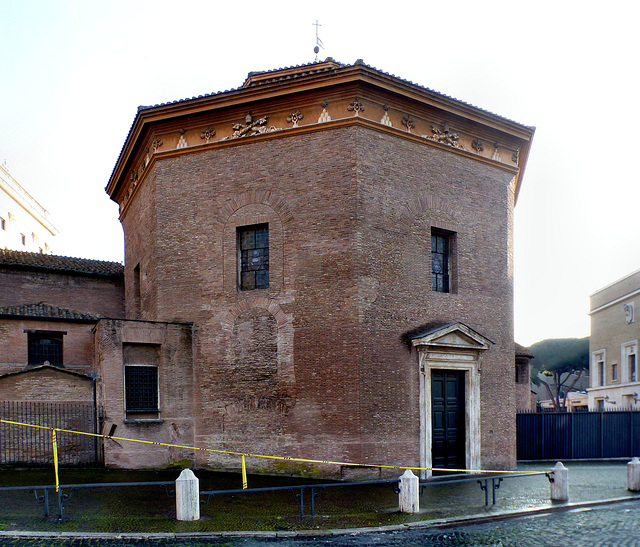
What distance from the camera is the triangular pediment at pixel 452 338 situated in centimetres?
1451

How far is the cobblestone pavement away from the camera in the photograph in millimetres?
7945

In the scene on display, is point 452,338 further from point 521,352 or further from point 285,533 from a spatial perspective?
point 521,352

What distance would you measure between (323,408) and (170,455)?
4134mm

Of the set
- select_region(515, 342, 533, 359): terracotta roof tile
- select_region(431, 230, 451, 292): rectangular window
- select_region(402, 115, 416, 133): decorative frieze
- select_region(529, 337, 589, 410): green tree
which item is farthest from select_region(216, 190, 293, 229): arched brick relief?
select_region(529, 337, 589, 410): green tree

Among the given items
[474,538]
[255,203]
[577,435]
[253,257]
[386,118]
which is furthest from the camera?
[577,435]

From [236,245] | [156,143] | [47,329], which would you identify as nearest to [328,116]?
[236,245]

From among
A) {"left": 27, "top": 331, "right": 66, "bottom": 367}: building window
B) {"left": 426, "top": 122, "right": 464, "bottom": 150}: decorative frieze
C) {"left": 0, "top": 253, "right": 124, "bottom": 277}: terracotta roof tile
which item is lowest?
{"left": 27, "top": 331, "right": 66, "bottom": 367}: building window

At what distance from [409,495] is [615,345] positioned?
116 ft

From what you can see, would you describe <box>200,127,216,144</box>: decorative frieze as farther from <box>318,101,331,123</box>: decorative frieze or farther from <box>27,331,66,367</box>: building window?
<box>27,331,66,367</box>: building window

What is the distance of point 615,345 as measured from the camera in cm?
4028

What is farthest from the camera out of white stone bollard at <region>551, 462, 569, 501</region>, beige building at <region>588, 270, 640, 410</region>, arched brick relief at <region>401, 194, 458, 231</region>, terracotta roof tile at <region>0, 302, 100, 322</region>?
beige building at <region>588, 270, 640, 410</region>

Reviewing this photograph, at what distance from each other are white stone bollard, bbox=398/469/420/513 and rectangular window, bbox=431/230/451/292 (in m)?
6.81

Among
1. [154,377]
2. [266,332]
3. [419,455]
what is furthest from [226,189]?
[419,455]

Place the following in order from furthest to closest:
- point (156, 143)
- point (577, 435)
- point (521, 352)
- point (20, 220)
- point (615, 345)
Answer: point (20, 220) → point (615, 345) → point (521, 352) → point (577, 435) → point (156, 143)
